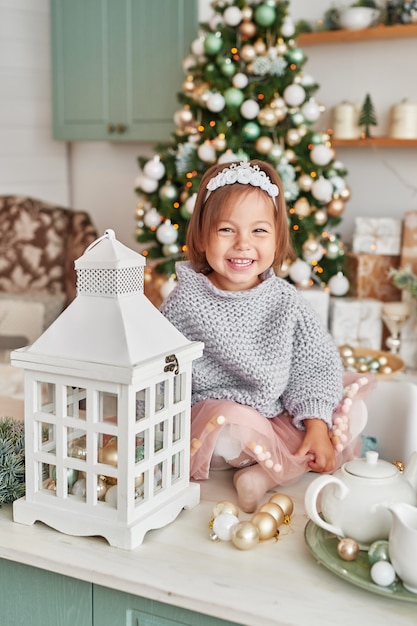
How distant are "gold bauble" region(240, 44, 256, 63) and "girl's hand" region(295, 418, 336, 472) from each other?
220 centimetres

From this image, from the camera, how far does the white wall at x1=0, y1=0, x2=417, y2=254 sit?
372 cm

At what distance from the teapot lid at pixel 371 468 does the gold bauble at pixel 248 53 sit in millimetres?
2472

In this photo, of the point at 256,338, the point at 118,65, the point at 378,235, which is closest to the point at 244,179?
the point at 256,338

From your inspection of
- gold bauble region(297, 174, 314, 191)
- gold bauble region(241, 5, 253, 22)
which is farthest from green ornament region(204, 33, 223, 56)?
gold bauble region(297, 174, 314, 191)

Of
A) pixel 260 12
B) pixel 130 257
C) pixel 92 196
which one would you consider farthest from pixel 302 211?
pixel 130 257

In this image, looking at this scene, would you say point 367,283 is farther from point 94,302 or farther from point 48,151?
point 94,302

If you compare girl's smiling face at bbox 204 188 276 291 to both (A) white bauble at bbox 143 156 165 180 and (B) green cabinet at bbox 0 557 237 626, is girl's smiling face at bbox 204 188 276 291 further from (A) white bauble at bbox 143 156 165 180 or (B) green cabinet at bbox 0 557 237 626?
(A) white bauble at bbox 143 156 165 180

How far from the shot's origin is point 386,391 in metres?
1.62

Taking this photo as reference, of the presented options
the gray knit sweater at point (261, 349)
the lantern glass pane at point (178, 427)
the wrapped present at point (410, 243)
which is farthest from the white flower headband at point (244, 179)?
the wrapped present at point (410, 243)

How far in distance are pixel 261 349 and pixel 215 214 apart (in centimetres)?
27

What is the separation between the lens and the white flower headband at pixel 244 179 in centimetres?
143

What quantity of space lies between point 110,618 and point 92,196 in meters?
3.72

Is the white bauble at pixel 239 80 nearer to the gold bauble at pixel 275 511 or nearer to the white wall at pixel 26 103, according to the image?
the white wall at pixel 26 103

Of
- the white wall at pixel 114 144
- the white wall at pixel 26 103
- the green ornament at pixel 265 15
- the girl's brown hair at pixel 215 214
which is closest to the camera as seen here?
the girl's brown hair at pixel 215 214
